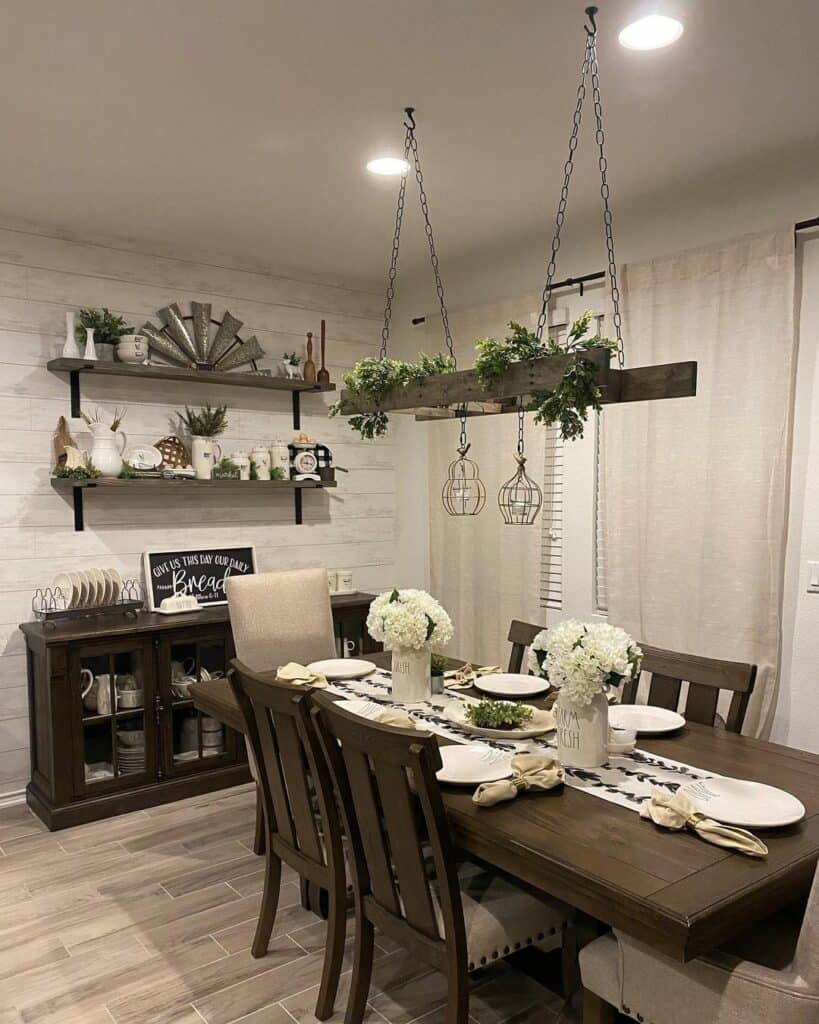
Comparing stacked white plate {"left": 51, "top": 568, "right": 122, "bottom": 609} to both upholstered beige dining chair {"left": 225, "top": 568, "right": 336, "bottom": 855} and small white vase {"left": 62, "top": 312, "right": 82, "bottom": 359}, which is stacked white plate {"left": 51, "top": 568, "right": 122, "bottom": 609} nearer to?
upholstered beige dining chair {"left": 225, "top": 568, "right": 336, "bottom": 855}

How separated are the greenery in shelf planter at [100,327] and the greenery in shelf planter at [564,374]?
229cm

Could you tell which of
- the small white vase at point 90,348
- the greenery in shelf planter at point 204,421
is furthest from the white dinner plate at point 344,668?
the small white vase at point 90,348

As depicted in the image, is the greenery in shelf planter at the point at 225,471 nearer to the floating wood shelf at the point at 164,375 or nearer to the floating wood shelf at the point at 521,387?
the floating wood shelf at the point at 164,375

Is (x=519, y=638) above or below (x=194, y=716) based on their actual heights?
above

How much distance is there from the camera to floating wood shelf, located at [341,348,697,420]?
221cm

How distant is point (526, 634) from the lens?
3352mm

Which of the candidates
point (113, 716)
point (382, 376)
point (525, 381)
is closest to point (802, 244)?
point (525, 381)

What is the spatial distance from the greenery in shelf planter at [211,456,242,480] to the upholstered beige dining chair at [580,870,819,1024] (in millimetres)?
3163

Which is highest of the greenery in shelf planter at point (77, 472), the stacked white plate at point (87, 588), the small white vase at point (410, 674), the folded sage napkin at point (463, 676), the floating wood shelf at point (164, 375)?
the floating wood shelf at point (164, 375)

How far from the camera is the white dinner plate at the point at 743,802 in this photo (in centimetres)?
186

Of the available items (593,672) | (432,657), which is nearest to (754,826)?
(593,672)

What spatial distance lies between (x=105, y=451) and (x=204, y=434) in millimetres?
582

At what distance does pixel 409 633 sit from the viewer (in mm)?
2719

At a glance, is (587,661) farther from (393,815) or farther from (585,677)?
(393,815)
